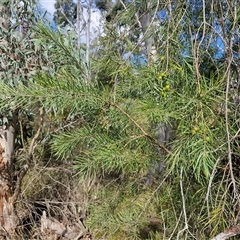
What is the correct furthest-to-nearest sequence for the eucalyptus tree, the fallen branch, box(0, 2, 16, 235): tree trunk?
box(0, 2, 16, 235): tree trunk
the eucalyptus tree
the fallen branch

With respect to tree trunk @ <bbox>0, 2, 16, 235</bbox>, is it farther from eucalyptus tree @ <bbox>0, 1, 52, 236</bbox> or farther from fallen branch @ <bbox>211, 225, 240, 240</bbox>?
fallen branch @ <bbox>211, 225, 240, 240</bbox>

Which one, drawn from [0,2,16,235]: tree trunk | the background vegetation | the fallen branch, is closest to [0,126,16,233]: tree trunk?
[0,2,16,235]: tree trunk

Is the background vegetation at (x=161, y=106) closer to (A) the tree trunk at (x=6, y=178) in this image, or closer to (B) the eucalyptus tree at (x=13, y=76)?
(B) the eucalyptus tree at (x=13, y=76)

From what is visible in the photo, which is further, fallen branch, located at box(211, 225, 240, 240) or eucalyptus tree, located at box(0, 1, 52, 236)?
eucalyptus tree, located at box(0, 1, 52, 236)

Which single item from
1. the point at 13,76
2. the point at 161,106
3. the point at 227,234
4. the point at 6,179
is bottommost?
the point at 227,234

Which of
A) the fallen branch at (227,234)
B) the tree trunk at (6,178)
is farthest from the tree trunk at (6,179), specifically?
the fallen branch at (227,234)

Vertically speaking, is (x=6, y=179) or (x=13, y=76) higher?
(x=13, y=76)

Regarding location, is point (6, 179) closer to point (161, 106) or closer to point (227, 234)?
point (161, 106)

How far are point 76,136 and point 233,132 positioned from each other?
1.60 ft

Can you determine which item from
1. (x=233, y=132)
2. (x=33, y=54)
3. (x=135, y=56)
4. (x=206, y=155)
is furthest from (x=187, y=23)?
(x=33, y=54)

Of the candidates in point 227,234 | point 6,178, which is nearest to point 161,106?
point 227,234

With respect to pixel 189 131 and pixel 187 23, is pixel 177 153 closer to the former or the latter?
pixel 189 131

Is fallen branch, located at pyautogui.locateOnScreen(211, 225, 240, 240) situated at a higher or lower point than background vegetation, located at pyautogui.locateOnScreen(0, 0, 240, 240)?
lower

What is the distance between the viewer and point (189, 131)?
0.79 m
